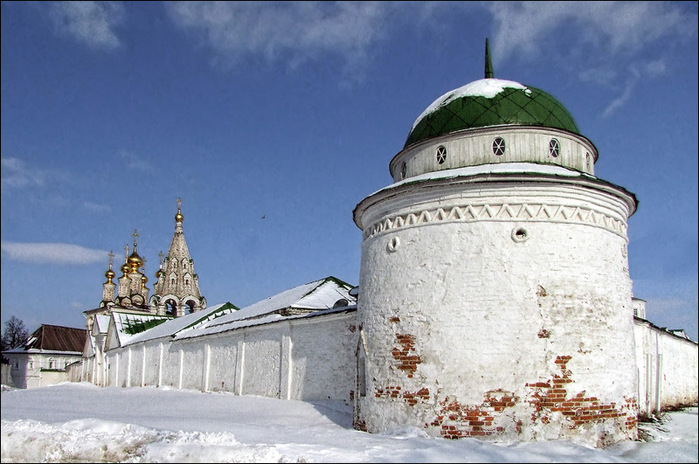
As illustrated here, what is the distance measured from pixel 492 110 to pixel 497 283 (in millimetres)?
3467

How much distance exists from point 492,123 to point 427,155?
1303 mm

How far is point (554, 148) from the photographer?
10883mm

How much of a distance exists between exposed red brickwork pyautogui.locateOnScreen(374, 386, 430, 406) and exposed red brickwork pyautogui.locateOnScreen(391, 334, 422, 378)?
293mm

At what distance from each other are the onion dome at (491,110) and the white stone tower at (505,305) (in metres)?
0.31

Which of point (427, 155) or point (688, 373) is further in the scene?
point (688, 373)

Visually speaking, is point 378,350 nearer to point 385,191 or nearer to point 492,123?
point 385,191

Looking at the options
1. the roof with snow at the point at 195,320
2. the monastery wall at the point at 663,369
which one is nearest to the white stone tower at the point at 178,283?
the roof with snow at the point at 195,320

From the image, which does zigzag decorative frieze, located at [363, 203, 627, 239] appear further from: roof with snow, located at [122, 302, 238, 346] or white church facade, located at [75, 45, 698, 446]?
roof with snow, located at [122, 302, 238, 346]

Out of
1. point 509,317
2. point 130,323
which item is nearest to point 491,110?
point 509,317

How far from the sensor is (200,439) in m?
7.32

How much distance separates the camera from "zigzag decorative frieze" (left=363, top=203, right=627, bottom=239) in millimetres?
9555

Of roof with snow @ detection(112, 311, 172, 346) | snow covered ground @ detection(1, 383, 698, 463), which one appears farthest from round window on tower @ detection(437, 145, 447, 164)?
roof with snow @ detection(112, 311, 172, 346)

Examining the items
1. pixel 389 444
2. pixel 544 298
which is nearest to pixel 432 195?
pixel 544 298

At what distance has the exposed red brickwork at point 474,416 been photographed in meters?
9.05
